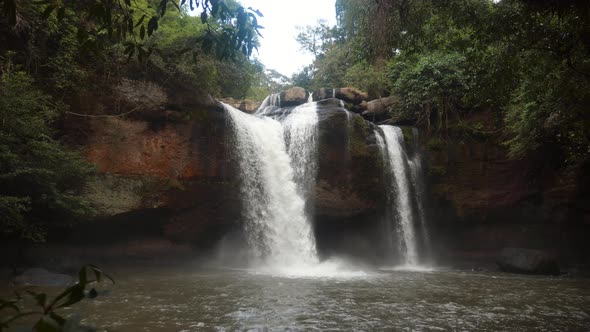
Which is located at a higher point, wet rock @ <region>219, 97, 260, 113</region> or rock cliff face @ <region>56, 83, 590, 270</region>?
wet rock @ <region>219, 97, 260, 113</region>

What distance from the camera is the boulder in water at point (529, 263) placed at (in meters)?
13.9

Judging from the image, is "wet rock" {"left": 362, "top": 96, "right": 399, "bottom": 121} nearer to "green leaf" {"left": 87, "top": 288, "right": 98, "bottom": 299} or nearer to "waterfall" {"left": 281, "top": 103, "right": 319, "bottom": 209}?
"waterfall" {"left": 281, "top": 103, "right": 319, "bottom": 209}

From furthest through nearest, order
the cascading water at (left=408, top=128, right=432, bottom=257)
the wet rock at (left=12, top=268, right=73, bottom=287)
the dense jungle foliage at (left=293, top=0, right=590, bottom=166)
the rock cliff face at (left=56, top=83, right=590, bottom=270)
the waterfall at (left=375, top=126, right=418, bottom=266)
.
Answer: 1. the cascading water at (left=408, top=128, right=432, bottom=257)
2. the waterfall at (left=375, top=126, right=418, bottom=266)
3. the rock cliff face at (left=56, top=83, right=590, bottom=270)
4. the wet rock at (left=12, top=268, right=73, bottom=287)
5. the dense jungle foliage at (left=293, top=0, right=590, bottom=166)

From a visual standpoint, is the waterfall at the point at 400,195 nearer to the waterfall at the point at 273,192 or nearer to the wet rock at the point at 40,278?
the waterfall at the point at 273,192

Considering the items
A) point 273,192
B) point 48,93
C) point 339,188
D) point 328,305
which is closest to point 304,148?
point 339,188

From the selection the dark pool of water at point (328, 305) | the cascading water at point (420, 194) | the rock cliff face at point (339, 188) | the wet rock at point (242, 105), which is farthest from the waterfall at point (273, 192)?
the wet rock at point (242, 105)

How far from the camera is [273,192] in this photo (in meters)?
14.7

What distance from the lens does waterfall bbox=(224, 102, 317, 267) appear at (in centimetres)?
1391

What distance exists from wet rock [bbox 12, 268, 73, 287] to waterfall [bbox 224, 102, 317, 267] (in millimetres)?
6149

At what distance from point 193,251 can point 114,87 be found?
5.95 metres

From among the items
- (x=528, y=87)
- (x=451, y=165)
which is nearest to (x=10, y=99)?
(x=528, y=87)

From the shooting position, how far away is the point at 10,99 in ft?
29.2

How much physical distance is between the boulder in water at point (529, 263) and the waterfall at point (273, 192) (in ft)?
22.6

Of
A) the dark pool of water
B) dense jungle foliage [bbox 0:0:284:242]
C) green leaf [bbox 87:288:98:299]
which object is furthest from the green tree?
green leaf [bbox 87:288:98:299]
